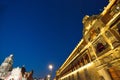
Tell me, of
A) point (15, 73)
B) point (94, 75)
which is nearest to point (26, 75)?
point (15, 73)

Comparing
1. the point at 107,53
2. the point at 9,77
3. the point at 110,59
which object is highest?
the point at 9,77

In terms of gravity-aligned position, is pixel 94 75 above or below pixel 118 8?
below

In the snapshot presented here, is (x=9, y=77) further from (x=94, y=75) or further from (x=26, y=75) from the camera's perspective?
(x=94, y=75)

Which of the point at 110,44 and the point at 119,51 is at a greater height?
the point at 110,44

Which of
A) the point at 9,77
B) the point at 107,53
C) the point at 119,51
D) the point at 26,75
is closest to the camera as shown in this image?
the point at 119,51

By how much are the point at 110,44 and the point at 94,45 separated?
1.22 m

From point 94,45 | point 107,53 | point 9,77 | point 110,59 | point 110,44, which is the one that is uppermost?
point 9,77

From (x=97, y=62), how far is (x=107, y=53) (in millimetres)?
875

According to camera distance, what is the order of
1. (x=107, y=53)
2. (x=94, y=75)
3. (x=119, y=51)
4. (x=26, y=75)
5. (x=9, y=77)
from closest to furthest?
(x=119, y=51) < (x=107, y=53) < (x=94, y=75) < (x=9, y=77) < (x=26, y=75)

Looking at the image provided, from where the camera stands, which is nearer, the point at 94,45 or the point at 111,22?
the point at 111,22

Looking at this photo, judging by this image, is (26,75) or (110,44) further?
(26,75)

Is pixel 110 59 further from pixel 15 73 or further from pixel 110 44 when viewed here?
pixel 15 73

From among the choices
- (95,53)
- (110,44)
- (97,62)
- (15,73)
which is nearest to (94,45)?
(95,53)

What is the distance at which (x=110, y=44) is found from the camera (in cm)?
413
